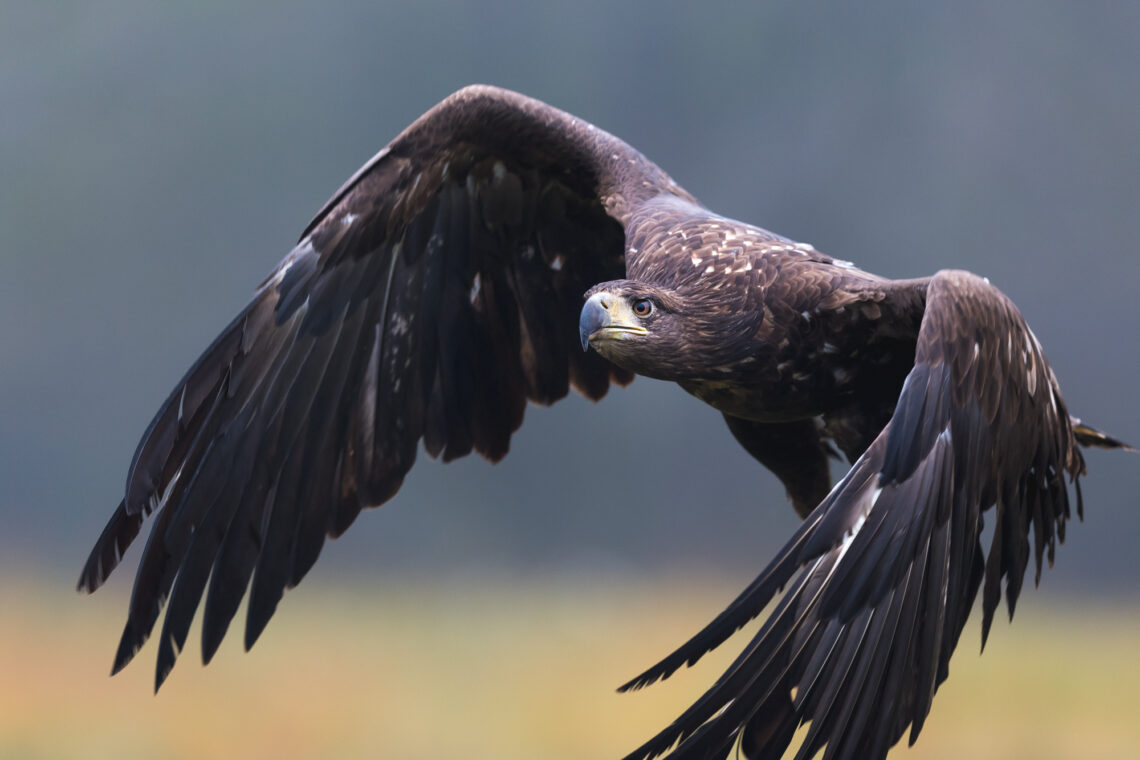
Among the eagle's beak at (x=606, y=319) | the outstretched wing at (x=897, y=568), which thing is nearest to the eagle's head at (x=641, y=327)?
the eagle's beak at (x=606, y=319)

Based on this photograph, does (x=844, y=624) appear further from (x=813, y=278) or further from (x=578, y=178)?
(x=578, y=178)

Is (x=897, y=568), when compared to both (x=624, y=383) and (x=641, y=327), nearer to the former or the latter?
(x=641, y=327)

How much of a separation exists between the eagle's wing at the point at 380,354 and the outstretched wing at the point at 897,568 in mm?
1306

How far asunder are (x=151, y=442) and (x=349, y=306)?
825mm

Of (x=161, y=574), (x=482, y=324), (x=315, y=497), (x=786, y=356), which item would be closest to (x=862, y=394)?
(x=786, y=356)

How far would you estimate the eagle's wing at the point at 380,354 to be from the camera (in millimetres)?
3404

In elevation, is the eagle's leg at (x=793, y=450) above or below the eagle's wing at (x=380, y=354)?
below

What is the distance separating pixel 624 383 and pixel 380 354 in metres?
0.82

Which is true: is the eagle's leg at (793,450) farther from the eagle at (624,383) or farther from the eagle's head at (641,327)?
the eagle's head at (641,327)

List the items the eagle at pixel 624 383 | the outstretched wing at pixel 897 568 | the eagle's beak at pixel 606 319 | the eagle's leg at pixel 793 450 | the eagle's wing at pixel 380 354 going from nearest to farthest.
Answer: the outstretched wing at pixel 897 568 < the eagle at pixel 624 383 < the eagle's beak at pixel 606 319 < the eagle's wing at pixel 380 354 < the eagle's leg at pixel 793 450

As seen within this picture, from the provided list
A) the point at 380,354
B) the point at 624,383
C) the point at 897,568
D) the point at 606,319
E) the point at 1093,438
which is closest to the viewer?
the point at 897,568

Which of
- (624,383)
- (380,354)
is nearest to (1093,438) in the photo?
(624,383)

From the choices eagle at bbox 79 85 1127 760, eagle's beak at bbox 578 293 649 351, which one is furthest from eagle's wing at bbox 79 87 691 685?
eagle's beak at bbox 578 293 649 351

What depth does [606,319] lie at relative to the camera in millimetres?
2947
